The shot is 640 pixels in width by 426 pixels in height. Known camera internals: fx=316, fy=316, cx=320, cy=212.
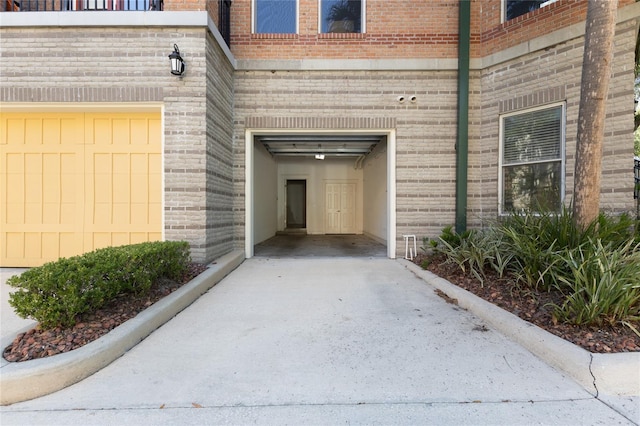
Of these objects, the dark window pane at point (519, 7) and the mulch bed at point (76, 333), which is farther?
the dark window pane at point (519, 7)

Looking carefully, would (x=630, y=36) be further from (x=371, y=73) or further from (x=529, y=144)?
(x=371, y=73)

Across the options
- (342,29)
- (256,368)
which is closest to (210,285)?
(256,368)

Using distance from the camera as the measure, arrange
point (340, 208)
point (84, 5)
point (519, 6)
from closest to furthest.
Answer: point (84, 5) < point (519, 6) < point (340, 208)

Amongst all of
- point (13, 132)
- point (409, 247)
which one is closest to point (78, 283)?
point (13, 132)

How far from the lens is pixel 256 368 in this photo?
8.16 feet

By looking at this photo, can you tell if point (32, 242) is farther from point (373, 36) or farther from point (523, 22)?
point (523, 22)

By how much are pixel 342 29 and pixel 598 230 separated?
571 cm

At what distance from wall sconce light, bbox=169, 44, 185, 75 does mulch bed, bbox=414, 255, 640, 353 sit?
518cm

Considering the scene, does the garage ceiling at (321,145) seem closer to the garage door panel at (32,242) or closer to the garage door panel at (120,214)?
the garage door panel at (120,214)

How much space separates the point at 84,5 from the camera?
5629 mm

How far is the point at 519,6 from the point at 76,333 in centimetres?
826

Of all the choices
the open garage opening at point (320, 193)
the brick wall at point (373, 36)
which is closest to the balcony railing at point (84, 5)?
the brick wall at point (373, 36)

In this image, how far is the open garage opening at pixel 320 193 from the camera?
32.2 feet

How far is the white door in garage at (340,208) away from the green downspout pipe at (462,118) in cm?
A: 735
